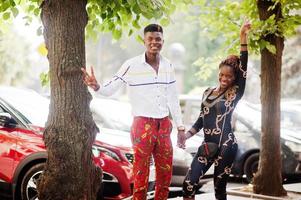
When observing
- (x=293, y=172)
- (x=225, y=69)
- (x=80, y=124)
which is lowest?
(x=293, y=172)

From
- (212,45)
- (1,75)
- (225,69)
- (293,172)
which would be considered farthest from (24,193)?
(212,45)

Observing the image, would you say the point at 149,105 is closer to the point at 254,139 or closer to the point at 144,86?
the point at 144,86

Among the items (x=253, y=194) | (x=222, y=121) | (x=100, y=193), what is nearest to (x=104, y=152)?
(x=100, y=193)

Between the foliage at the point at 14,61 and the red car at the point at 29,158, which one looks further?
the foliage at the point at 14,61

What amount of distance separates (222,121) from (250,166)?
5.75 m

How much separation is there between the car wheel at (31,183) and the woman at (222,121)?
7.41 ft

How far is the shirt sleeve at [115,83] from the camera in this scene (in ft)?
17.0

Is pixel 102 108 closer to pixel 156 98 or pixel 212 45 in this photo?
pixel 156 98

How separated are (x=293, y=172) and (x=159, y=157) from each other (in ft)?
18.7

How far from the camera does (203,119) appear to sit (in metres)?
5.51

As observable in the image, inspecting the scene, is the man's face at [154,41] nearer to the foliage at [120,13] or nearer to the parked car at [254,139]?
the foliage at [120,13]

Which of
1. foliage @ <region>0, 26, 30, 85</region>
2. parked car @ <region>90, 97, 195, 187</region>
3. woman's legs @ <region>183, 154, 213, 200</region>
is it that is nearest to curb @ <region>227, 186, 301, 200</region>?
parked car @ <region>90, 97, 195, 187</region>

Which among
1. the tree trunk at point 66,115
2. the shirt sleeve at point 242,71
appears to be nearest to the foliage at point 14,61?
the tree trunk at point 66,115

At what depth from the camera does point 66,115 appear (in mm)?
5133
